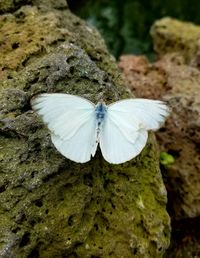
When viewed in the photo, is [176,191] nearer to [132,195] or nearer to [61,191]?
[132,195]

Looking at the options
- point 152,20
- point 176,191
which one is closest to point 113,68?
point 176,191

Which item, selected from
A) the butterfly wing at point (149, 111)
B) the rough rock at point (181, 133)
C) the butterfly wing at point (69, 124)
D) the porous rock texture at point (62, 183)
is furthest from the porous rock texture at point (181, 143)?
the butterfly wing at point (69, 124)

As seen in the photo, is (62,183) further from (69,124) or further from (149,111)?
(149,111)

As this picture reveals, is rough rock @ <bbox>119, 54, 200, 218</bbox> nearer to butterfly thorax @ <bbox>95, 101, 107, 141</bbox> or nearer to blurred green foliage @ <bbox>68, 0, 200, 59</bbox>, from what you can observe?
butterfly thorax @ <bbox>95, 101, 107, 141</bbox>

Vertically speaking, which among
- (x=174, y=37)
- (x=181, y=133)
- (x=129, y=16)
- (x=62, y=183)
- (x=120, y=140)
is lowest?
(x=129, y=16)

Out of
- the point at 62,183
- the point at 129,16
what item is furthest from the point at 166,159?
the point at 129,16

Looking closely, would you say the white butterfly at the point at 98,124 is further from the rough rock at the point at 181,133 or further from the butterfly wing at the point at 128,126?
the rough rock at the point at 181,133
